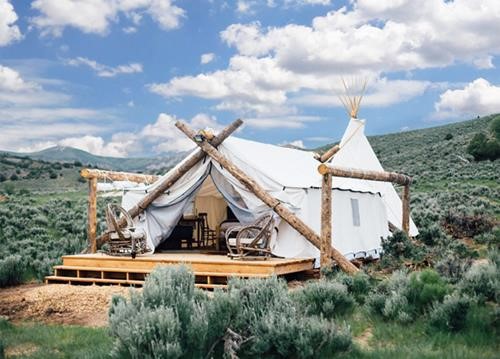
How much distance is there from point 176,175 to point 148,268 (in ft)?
7.28

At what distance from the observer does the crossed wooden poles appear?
10805 mm

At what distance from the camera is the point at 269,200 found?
11.4 m

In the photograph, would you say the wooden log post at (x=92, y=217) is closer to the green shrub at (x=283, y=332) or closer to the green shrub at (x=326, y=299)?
the green shrub at (x=326, y=299)

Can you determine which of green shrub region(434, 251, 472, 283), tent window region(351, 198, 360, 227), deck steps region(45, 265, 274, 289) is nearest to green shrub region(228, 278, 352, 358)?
green shrub region(434, 251, 472, 283)

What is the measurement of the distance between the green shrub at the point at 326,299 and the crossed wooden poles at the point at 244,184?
2899 mm

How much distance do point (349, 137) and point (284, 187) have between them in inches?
161

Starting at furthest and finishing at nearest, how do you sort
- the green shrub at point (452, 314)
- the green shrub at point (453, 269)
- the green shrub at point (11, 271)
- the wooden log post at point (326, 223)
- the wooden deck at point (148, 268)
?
the green shrub at point (11, 271) < the wooden log post at point (326, 223) < the wooden deck at point (148, 268) < the green shrub at point (453, 269) < the green shrub at point (452, 314)

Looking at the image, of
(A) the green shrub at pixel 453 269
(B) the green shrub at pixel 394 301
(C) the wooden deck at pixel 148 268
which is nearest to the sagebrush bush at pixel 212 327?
(B) the green shrub at pixel 394 301

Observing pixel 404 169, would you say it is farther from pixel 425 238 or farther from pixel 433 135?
pixel 425 238

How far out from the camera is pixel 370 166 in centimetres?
1555

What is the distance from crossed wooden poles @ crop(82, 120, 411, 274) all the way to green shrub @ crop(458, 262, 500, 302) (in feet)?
10.4

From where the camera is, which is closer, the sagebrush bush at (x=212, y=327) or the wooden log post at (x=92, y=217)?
the sagebrush bush at (x=212, y=327)

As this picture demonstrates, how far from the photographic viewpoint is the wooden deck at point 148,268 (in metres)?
10.2

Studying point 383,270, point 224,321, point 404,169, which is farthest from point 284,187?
point 404,169
